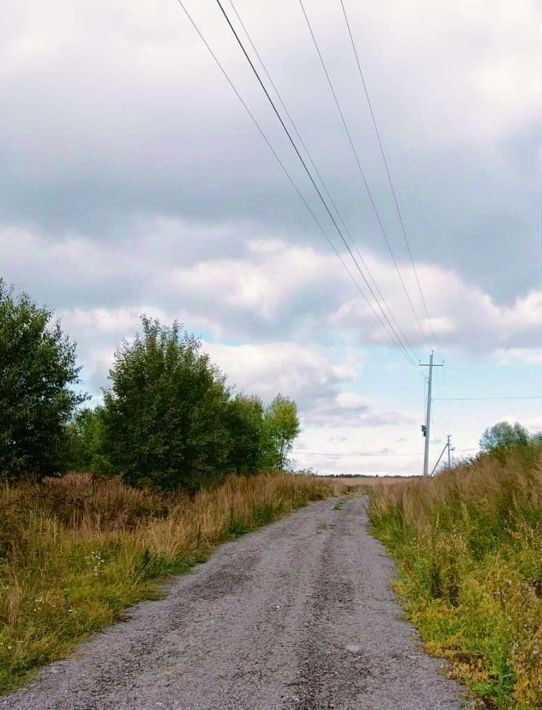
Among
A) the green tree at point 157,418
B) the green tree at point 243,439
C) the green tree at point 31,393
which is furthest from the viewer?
the green tree at point 243,439

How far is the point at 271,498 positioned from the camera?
22.8m

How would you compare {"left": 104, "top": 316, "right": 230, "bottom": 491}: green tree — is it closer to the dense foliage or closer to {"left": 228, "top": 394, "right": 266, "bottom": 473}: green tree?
the dense foliage

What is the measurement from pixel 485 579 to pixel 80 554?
20.2 ft

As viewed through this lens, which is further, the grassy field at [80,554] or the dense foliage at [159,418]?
the dense foliage at [159,418]

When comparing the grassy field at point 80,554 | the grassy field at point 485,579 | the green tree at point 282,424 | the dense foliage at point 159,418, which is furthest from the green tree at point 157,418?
the green tree at point 282,424

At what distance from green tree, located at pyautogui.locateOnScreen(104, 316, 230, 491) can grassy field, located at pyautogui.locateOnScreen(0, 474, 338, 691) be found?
3147mm

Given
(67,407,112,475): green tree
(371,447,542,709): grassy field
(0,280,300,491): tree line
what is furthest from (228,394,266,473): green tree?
(371,447,542,709): grassy field

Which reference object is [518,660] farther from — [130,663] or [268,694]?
[130,663]

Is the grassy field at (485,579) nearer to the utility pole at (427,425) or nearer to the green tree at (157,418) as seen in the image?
the green tree at (157,418)

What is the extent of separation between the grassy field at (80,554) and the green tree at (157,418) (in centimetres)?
315

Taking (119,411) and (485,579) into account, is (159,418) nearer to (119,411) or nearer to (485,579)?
(119,411)

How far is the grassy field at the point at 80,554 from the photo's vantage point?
20.0 feet

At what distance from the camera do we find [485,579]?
25.0ft

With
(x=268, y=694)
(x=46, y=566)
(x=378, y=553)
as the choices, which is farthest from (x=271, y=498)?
(x=268, y=694)
